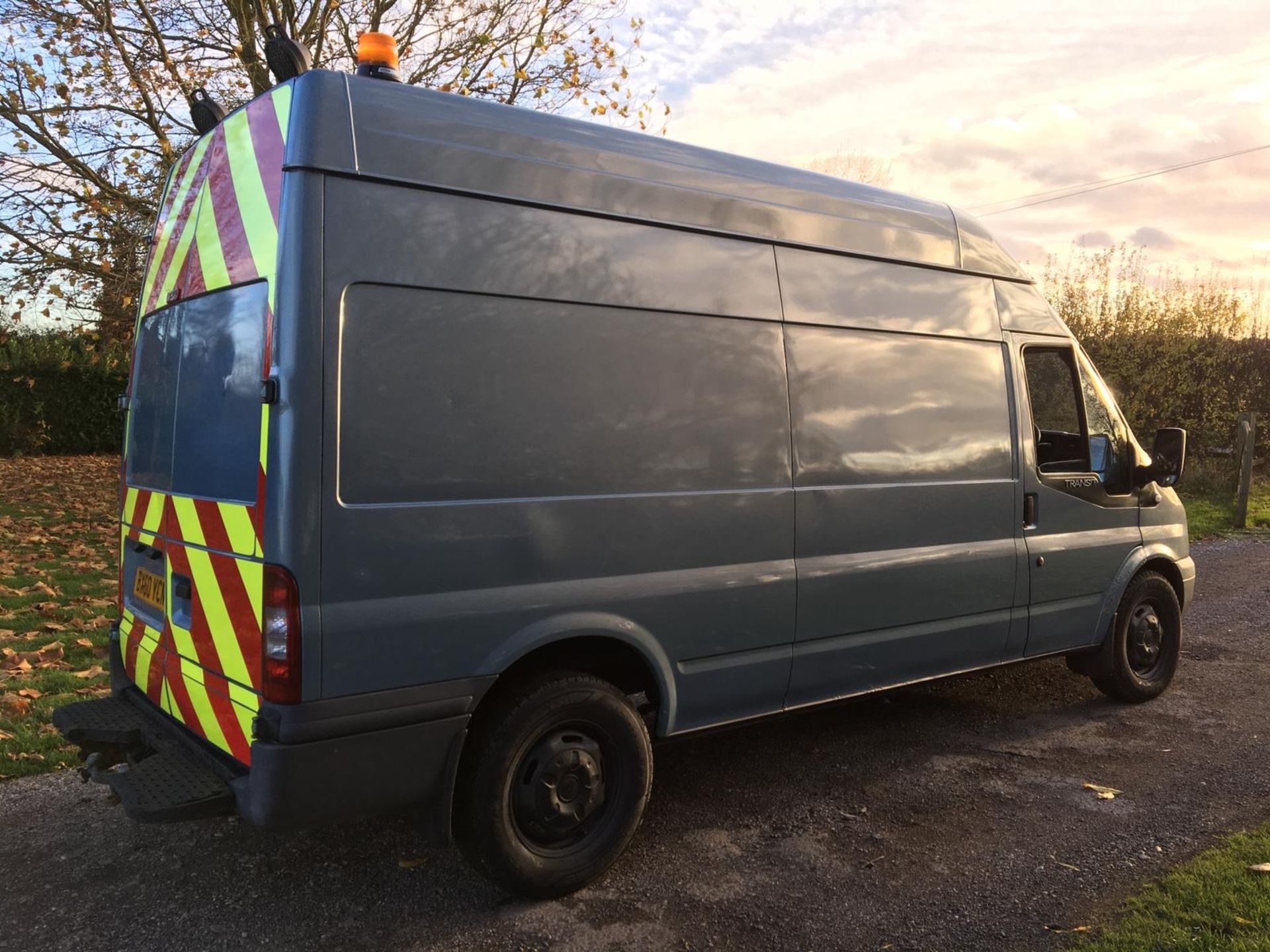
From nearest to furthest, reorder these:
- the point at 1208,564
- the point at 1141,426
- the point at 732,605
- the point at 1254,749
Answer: the point at 732,605 → the point at 1254,749 → the point at 1208,564 → the point at 1141,426

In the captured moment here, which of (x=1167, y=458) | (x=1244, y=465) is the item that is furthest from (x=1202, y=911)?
(x=1244, y=465)

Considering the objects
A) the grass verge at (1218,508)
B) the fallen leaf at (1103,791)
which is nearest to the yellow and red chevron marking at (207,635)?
the fallen leaf at (1103,791)

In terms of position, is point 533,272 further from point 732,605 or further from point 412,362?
point 732,605

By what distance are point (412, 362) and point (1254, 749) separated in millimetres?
4324

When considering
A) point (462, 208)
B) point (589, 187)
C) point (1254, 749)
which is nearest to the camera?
point (462, 208)

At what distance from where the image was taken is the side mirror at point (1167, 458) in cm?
526

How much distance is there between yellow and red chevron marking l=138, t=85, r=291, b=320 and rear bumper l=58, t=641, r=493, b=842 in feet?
4.39

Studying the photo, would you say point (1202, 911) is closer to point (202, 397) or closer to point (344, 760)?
point (344, 760)

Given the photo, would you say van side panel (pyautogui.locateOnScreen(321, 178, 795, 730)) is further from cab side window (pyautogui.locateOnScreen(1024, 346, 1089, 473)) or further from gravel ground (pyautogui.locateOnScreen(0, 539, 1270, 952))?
cab side window (pyautogui.locateOnScreen(1024, 346, 1089, 473))

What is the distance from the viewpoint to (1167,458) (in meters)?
5.31

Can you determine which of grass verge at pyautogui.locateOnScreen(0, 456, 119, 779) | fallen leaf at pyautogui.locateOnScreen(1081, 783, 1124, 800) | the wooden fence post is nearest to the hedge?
grass verge at pyautogui.locateOnScreen(0, 456, 119, 779)

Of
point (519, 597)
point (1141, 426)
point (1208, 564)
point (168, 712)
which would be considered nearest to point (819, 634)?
point (519, 597)

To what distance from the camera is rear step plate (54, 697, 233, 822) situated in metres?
2.89

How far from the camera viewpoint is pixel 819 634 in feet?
13.3
